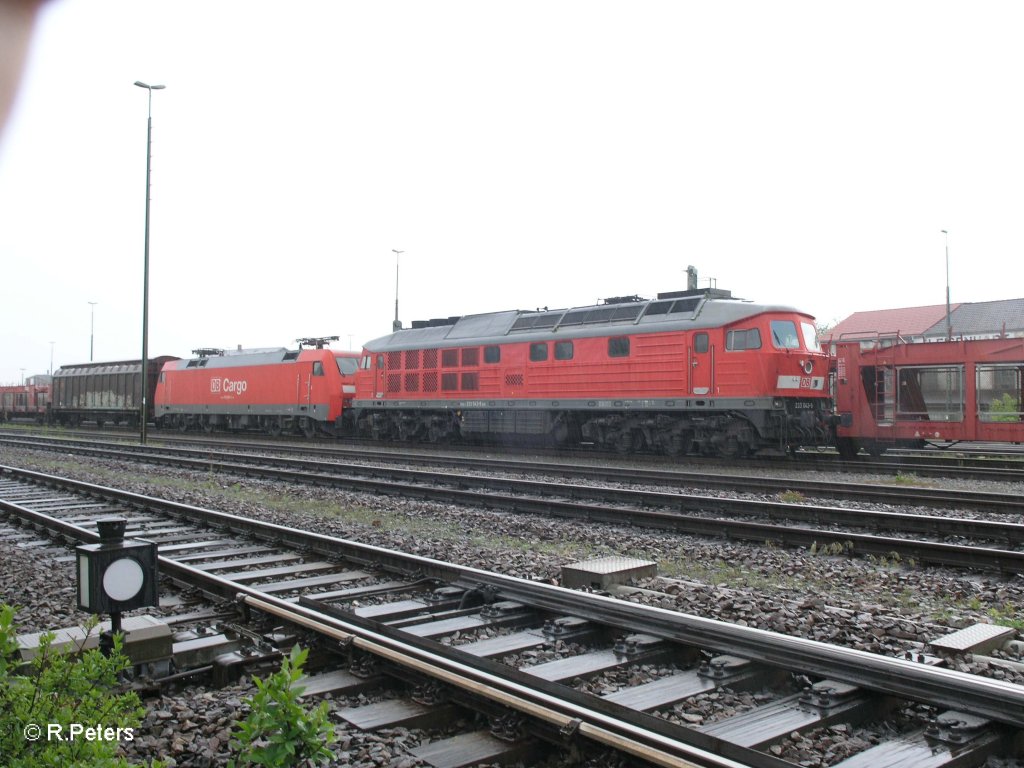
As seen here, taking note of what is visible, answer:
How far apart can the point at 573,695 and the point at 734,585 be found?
337 cm

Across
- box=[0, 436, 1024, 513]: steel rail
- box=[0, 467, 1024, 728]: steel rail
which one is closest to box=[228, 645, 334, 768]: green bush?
box=[0, 467, 1024, 728]: steel rail

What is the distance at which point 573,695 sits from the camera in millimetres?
3998

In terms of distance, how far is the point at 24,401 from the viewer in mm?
50469

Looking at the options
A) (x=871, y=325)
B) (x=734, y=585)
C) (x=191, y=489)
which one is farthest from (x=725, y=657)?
(x=871, y=325)

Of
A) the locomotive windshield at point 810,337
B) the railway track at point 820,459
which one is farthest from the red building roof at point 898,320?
the locomotive windshield at point 810,337

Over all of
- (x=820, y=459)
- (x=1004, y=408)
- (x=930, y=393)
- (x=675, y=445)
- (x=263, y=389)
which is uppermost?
(x=263, y=389)

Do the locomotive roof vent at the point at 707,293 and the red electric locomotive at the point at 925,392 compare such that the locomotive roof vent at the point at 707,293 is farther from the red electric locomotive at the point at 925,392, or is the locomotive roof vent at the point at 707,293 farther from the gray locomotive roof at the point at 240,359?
the gray locomotive roof at the point at 240,359

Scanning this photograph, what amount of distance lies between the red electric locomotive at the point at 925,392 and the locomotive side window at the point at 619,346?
525 cm

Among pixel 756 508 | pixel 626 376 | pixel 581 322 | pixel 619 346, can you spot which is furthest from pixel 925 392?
pixel 756 508

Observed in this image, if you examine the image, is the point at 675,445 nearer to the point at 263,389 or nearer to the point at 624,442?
the point at 624,442

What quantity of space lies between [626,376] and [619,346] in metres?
0.77

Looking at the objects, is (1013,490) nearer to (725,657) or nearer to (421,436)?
(725,657)

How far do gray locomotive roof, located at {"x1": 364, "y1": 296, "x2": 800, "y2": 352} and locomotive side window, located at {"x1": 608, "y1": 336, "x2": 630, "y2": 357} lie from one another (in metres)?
0.17

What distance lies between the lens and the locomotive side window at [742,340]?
1761 cm
